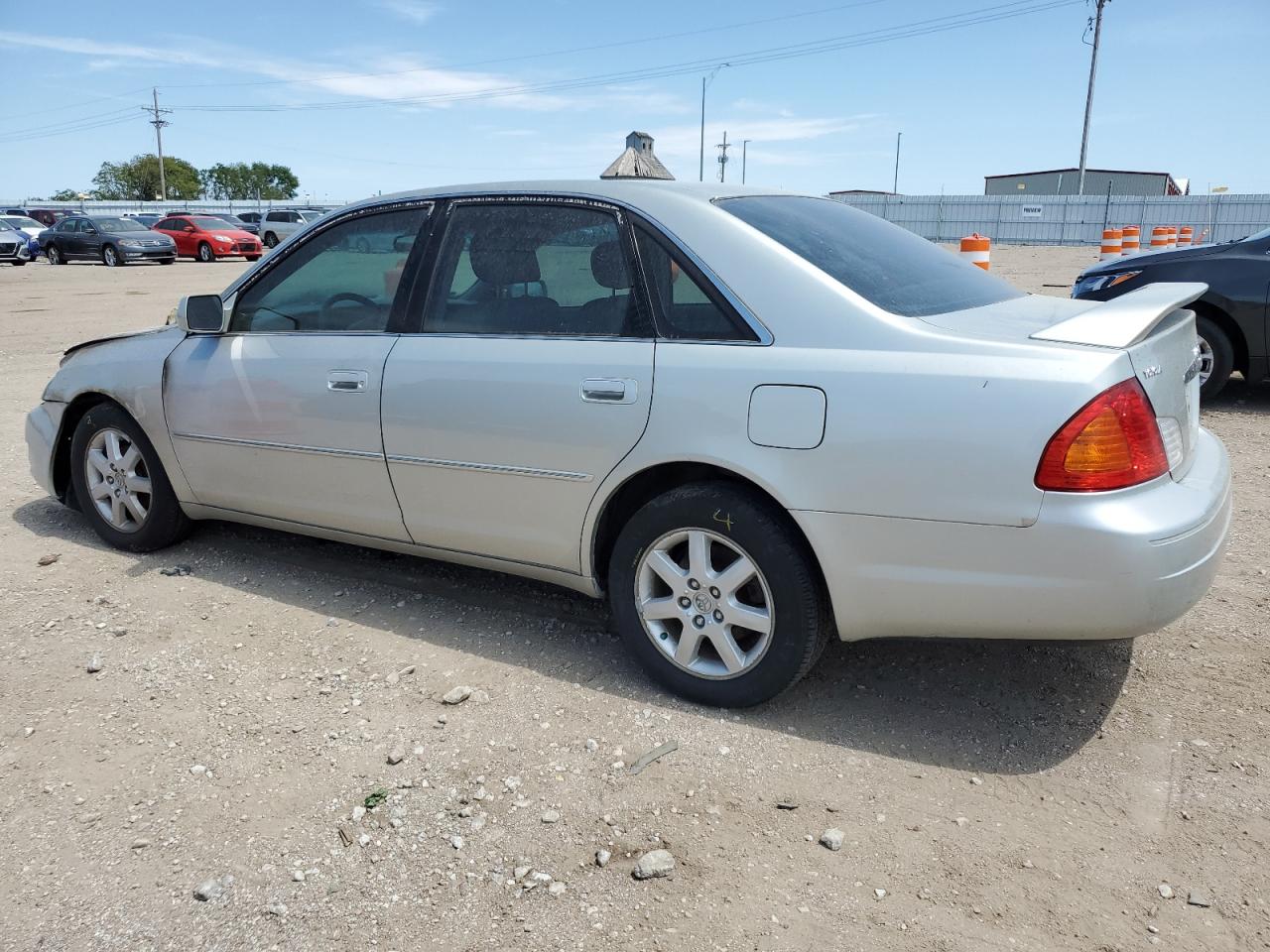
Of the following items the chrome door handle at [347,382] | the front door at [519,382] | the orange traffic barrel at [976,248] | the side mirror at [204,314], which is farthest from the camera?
the orange traffic barrel at [976,248]

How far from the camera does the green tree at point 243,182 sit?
374 ft

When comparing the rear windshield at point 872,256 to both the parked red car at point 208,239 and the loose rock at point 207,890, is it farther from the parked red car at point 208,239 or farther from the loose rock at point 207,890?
the parked red car at point 208,239

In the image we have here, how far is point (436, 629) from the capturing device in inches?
148

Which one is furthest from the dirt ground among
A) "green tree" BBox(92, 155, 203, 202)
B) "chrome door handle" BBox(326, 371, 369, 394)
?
"green tree" BBox(92, 155, 203, 202)

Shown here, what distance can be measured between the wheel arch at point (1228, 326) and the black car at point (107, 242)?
27.8 metres

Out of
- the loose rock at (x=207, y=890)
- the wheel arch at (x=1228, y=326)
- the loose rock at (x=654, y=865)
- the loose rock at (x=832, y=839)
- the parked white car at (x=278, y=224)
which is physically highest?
the parked white car at (x=278, y=224)

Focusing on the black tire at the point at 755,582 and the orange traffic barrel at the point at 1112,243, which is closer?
the black tire at the point at 755,582

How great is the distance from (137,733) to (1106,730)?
2.97m

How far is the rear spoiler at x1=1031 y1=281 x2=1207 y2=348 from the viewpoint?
2660 mm

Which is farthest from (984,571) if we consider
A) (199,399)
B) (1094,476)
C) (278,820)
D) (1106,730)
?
(199,399)

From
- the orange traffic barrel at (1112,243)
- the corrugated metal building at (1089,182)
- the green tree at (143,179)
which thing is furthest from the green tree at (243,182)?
the orange traffic barrel at (1112,243)

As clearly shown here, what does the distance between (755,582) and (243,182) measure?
12573cm

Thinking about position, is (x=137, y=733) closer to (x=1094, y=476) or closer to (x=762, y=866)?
(x=762, y=866)

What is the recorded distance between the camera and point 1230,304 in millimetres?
7070
